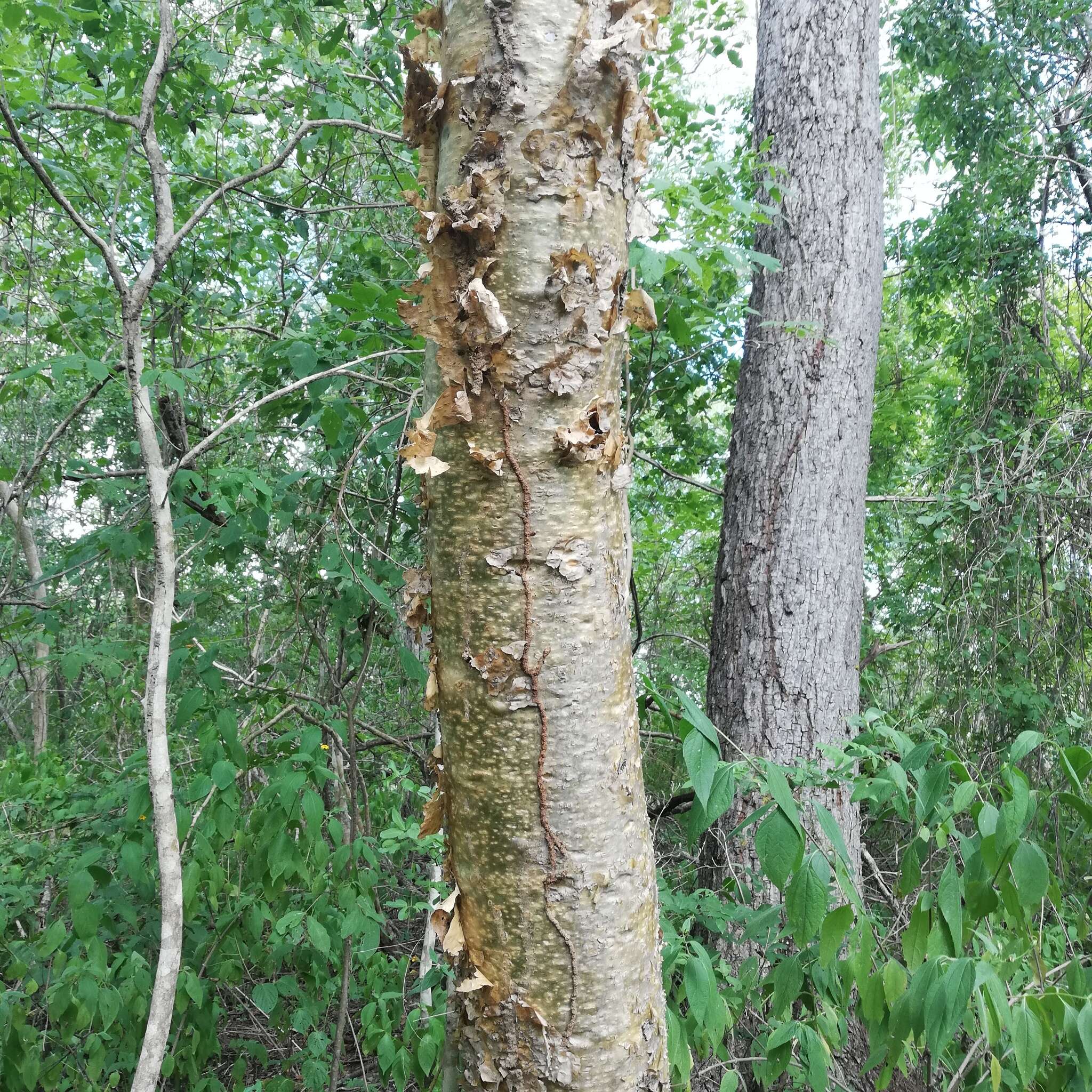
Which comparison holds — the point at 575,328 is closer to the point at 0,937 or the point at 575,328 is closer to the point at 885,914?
the point at 0,937

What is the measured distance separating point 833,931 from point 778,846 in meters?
0.19

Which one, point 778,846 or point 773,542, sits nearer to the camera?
point 778,846

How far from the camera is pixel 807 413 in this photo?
8.74 ft

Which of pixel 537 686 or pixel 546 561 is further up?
pixel 546 561

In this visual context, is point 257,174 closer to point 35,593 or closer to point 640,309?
point 640,309

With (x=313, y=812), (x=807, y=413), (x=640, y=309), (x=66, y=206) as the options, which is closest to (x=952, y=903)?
(x=640, y=309)

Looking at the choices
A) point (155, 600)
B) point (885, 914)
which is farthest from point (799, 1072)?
point (155, 600)

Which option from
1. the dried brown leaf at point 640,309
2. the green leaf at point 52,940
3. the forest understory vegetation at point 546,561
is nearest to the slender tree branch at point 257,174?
the forest understory vegetation at point 546,561

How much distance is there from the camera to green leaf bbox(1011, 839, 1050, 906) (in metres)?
1.16

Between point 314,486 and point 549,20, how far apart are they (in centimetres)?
197

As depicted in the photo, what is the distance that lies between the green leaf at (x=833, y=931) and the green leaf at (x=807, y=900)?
2 centimetres

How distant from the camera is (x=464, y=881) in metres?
0.89

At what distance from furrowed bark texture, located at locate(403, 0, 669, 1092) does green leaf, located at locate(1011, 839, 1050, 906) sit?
66cm

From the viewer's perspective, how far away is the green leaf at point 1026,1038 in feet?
3.80
